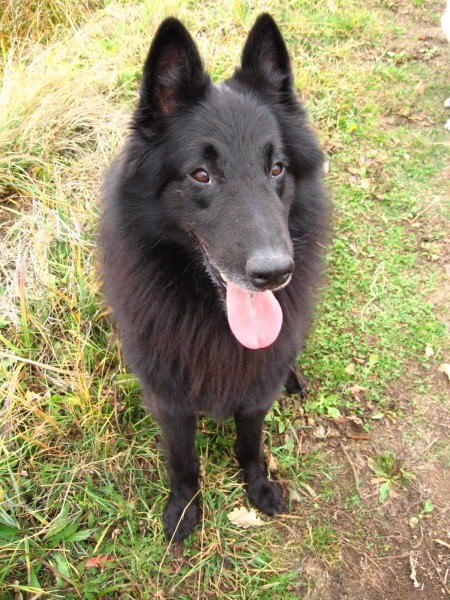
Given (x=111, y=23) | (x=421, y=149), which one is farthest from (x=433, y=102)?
(x=111, y=23)

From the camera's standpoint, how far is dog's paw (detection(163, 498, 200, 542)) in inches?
92.4

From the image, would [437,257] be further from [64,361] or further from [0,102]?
[0,102]

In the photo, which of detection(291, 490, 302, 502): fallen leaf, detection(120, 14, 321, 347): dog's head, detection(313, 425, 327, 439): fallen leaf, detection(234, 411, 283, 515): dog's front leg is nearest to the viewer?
detection(120, 14, 321, 347): dog's head

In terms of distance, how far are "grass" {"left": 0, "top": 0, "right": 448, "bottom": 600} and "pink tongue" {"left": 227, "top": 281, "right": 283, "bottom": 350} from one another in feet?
3.48

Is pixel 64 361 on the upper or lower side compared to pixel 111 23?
lower

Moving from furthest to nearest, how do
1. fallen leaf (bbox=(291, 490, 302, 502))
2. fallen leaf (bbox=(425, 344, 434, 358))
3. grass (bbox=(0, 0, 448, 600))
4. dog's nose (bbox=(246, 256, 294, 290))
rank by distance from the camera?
fallen leaf (bbox=(425, 344, 434, 358)), fallen leaf (bbox=(291, 490, 302, 502)), grass (bbox=(0, 0, 448, 600)), dog's nose (bbox=(246, 256, 294, 290))

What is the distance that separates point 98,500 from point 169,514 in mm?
358

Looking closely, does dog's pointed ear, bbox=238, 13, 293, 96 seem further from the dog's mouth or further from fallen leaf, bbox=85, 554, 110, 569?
fallen leaf, bbox=85, 554, 110, 569

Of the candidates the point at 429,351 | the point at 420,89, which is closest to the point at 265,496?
the point at 429,351

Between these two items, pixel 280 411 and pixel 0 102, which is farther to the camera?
pixel 0 102

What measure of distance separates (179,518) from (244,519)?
329 millimetres

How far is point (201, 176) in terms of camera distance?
1772mm

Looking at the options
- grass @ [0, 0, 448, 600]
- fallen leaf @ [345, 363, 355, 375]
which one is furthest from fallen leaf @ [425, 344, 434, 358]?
fallen leaf @ [345, 363, 355, 375]

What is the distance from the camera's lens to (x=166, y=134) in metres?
1.82
